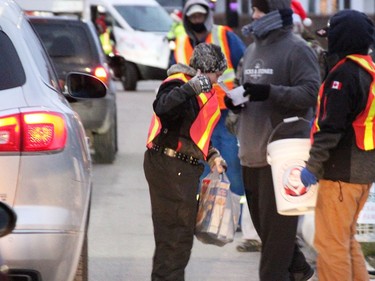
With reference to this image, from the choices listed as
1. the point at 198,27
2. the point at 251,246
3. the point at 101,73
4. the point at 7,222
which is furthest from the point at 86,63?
the point at 7,222

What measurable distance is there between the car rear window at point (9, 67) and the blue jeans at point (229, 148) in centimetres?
379

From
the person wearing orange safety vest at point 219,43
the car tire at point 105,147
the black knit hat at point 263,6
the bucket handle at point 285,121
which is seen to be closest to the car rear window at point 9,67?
the bucket handle at point 285,121

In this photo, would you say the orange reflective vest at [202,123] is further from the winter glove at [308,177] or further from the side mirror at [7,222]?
the side mirror at [7,222]

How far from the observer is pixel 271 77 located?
23.5 feet

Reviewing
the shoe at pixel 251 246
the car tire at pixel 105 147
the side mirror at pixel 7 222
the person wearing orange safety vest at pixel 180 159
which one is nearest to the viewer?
the side mirror at pixel 7 222

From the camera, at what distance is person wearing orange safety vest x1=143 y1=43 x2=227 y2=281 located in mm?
6773

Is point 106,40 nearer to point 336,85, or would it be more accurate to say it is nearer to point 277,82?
point 277,82

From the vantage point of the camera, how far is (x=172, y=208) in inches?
270

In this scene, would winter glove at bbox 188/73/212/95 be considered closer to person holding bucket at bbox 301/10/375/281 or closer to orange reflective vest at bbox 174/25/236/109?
person holding bucket at bbox 301/10/375/281

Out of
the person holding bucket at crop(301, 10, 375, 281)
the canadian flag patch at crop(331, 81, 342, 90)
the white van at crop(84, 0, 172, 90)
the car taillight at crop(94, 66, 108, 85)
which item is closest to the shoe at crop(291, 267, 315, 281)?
the person holding bucket at crop(301, 10, 375, 281)

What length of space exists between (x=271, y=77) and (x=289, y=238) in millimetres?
949

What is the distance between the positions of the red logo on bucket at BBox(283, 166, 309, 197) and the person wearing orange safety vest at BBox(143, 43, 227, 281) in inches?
22.1

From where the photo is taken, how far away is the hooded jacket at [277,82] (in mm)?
7094

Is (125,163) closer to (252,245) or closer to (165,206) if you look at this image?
(252,245)
